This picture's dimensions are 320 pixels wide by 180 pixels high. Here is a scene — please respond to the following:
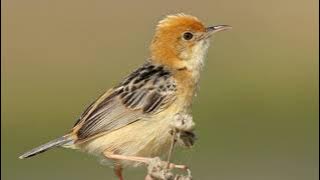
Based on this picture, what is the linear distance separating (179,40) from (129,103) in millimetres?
658

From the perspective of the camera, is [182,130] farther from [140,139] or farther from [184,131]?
[140,139]

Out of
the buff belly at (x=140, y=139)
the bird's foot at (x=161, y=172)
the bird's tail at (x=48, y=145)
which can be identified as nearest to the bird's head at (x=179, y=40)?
the buff belly at (x=140, y=139)

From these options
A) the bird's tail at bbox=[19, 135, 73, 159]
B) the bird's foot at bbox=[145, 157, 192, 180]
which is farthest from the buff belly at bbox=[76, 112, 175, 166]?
the bird's foot at bbox=[145, 157, 192, 180]

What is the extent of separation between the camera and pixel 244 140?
49.6 feet

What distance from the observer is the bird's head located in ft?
30.0

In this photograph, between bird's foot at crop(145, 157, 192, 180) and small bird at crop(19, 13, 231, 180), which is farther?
small bird at crop(19, 13, 231, 180)

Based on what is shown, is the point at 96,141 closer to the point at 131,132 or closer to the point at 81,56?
the point at 131,132

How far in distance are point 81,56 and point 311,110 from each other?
397 centimetres

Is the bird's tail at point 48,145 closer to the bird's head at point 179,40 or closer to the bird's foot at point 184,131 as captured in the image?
the bird's head at point 179,40

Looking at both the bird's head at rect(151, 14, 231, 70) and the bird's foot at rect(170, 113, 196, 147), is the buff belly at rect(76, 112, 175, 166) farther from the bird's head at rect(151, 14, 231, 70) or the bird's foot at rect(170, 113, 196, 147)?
the bird's foot at rect(170, 113, 196, 147)

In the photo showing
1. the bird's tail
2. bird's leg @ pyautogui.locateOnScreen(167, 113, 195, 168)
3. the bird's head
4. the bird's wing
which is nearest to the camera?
bird's leg @ pyautogui.locateOnScreen(167, 113, 195, 168)

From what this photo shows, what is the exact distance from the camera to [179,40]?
9.17 metres

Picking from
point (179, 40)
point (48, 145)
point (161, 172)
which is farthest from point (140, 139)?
point (161, 172)

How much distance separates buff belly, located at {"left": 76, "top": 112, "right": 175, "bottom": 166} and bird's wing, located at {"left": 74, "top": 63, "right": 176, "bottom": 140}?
0.05 meters
